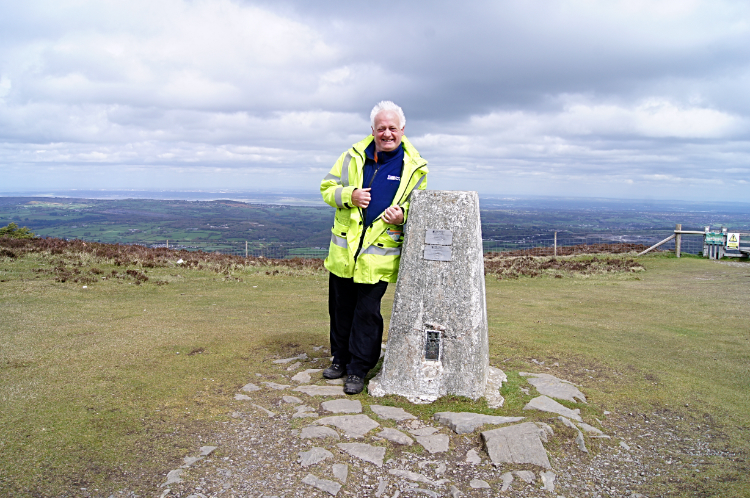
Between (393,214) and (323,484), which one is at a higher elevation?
(393,214)

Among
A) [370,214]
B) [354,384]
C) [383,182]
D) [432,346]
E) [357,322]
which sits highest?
[383,182]

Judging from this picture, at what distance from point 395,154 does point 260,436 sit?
3240 millimetres

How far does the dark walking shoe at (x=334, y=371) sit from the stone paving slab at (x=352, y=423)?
1195 millimetres

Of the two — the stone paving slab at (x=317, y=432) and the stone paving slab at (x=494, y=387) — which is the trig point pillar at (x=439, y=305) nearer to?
the stone paving slab at (x=494, y=387)

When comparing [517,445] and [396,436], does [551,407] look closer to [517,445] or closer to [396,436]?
[517,445]

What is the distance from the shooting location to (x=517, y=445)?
4.42 m

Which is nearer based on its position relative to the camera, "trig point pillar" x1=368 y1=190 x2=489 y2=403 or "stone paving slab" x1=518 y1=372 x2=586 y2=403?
"trig point pillar" x1=368 y1=190 x2=489 y2=403

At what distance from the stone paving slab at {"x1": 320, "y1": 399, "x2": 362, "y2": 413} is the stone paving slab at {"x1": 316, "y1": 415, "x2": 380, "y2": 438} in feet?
0.62

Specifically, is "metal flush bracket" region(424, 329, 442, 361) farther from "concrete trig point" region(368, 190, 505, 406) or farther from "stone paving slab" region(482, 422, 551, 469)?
"stone paving slab" region(482, 422, 551, 469)

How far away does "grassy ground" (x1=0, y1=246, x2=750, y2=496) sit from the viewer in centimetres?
424

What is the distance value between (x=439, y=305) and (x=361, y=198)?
141 centimetres

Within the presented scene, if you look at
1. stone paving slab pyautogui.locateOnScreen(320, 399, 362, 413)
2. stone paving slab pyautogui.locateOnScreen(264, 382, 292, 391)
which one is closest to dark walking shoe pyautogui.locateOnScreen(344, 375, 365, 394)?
stone paving slab pyautogui.locateOnScreen(320, 399, 362, 413)

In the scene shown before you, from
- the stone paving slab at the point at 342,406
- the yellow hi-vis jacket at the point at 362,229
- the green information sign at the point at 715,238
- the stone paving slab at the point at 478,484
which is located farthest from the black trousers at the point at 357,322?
the green information sign at the point at 715,238

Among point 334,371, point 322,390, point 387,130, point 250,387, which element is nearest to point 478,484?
point 322,390
